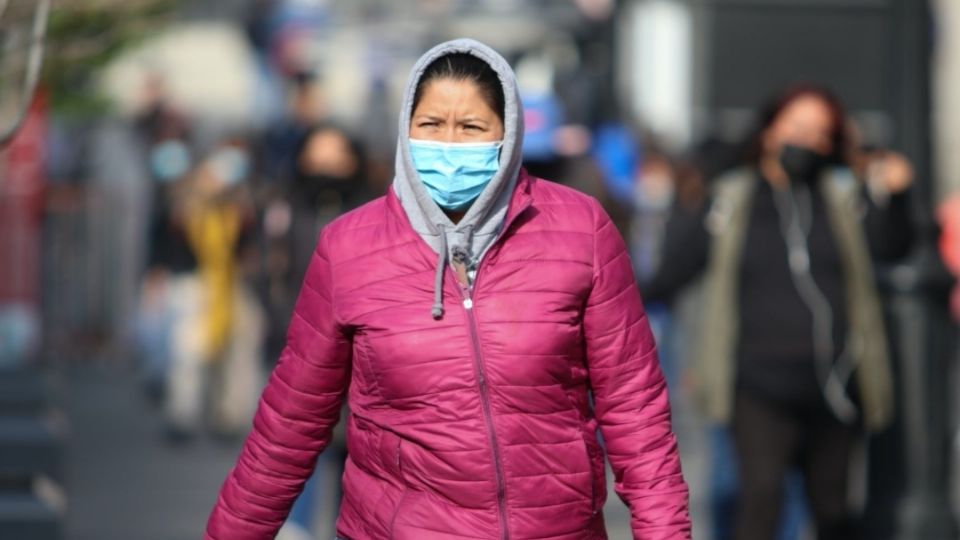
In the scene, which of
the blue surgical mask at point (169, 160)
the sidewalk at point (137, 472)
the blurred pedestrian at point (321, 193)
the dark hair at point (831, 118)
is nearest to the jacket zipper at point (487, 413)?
the dark hair at point (831, 118)

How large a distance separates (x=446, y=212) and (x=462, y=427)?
451 mm

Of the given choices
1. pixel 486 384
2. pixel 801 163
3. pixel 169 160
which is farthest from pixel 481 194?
pixel 169 160

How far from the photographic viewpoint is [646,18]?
2494 cm

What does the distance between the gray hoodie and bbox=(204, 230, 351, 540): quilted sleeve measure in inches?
8.8

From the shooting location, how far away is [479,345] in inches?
183

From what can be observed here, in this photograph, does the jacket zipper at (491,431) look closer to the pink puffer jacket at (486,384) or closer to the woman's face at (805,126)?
the pink puffer jacket at (486,384)

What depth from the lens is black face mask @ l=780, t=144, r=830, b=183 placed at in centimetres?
798

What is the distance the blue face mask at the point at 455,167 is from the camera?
4.71m

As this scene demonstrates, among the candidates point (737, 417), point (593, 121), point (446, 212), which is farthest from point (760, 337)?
point (593, 121)

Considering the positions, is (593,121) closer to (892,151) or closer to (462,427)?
(892,151)

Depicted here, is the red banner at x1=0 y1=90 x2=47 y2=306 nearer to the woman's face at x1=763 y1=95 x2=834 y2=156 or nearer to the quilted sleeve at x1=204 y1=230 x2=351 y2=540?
the woman's face at x1=763 y1=95 x2=834 y2=156

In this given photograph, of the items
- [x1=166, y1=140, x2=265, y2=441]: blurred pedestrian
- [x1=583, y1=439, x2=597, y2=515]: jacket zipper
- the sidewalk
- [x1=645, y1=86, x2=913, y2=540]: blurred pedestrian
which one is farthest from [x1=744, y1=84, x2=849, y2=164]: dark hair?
[x1=166, y1=140, x2=265, y2=441]: blurred pedestrian

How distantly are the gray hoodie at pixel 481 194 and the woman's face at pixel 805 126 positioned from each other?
11.2ft

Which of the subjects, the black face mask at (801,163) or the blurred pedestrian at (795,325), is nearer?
the blurred pedestrian at (795,325)
